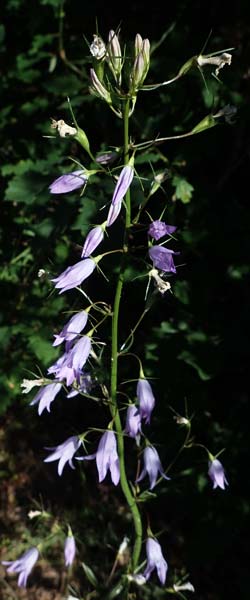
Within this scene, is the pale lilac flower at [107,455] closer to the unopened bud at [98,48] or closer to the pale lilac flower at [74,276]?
the pale lilac flower at [74,276]

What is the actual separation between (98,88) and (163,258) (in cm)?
39

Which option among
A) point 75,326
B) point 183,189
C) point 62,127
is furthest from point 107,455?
point 183,189

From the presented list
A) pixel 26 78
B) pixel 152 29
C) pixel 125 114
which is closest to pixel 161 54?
pixel 152 29

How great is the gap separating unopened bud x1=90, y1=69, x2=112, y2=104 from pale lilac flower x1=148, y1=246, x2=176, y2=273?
34cm

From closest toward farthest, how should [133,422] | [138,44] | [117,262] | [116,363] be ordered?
[138,44] < [116,363] < [133,422] < [117,262]

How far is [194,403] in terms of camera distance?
9.46 ft

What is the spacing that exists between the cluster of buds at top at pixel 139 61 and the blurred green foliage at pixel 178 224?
107 centimetres

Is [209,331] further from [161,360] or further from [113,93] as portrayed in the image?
[113,93]

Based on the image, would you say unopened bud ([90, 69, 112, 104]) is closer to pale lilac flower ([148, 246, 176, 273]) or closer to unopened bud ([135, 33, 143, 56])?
unopened bud ([135, 33, 143, 56])

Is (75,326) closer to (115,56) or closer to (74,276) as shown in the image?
(74,276)

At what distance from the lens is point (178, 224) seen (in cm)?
300

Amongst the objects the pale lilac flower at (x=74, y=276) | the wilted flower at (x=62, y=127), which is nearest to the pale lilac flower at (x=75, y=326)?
the pale lilac flower at (x=74, y=276)

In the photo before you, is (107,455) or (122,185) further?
(107,455)

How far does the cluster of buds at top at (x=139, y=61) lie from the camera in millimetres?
1380
